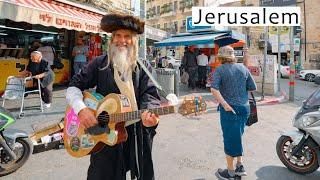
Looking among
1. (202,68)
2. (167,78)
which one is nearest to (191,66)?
(202,68)

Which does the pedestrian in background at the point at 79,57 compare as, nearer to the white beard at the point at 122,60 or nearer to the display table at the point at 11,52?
the display table at the point at 11,52

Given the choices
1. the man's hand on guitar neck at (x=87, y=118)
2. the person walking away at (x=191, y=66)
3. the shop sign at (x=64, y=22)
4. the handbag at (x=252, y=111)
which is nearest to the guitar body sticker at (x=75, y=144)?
the man's hand on guitar neck at (x=87, y=118)

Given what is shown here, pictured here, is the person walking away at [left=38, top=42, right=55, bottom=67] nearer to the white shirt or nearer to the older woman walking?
the white shirt

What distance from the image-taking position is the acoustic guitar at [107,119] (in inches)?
101

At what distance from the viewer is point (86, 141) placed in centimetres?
272

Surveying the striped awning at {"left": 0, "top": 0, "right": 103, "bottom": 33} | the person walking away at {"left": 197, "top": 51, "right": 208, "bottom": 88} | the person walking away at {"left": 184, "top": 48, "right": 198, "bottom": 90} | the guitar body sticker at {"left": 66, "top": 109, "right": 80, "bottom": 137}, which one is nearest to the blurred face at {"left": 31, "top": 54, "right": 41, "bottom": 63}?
the striped awning at {"left": 0, "top": 0, "right": 103, "bottom": 33}

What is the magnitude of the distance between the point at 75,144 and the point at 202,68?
1233 centimetres

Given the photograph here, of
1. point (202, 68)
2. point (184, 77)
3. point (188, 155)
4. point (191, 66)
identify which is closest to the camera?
point (188, 155)

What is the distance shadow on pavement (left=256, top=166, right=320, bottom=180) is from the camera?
4.54m

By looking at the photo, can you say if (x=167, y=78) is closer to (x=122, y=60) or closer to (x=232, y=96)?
(x=232, y=96)

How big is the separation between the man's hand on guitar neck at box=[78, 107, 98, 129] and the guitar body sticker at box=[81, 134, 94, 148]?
0.17 m

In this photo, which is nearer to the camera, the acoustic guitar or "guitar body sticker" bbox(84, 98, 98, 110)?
the acoustic guitar

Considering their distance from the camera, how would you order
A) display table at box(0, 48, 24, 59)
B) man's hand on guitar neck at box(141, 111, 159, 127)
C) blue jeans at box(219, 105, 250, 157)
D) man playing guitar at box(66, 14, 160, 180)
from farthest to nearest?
display table at box(0, 48, 24, 59)
blue jeans at box(219, 105, 250, 157)
man playing guitar at box(66, 14, 160, 180)
man's hand on guitar neck at box(141, 111, 159, 127)

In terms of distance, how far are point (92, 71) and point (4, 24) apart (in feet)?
30.6
